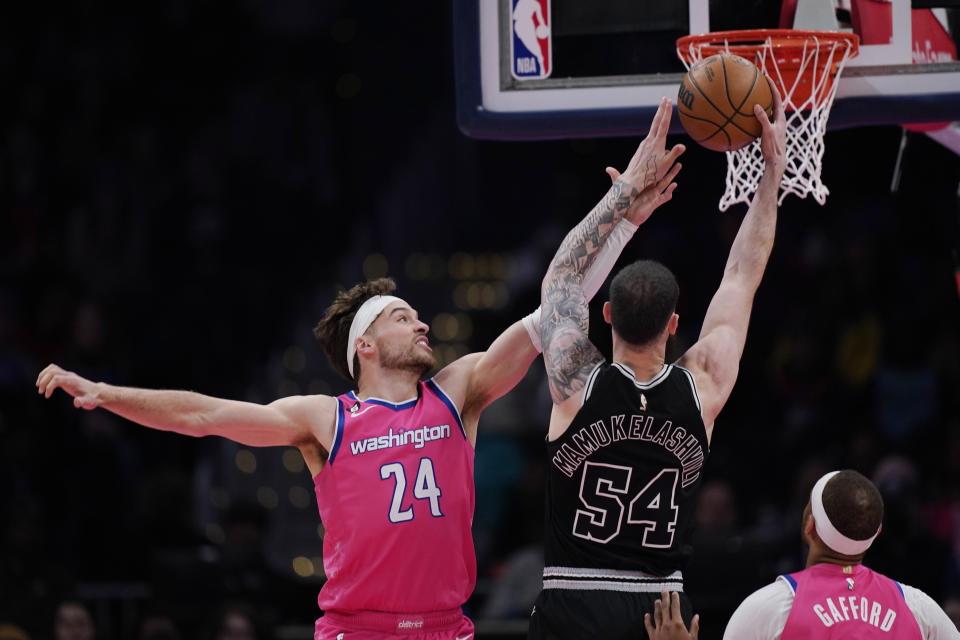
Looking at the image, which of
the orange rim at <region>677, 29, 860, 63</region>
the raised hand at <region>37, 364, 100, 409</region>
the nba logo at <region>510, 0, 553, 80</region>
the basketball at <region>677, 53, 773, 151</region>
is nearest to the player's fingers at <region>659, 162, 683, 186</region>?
the basketball at <region>677, 53, 773, 151</region>

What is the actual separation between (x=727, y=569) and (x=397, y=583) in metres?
3.52

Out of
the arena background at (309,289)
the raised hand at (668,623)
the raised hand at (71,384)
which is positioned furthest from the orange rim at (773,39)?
the arena background at (309,289)

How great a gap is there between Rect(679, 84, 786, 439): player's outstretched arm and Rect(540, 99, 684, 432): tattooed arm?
34 centimetres

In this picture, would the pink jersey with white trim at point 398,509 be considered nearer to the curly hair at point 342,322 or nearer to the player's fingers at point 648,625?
the curly hair at point 342,322

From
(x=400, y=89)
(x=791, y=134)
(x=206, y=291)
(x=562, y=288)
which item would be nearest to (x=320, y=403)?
(x=562, y=288)

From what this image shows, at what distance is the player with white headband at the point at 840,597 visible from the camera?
482cm

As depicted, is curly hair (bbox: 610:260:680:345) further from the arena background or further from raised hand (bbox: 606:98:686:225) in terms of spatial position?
the arena background

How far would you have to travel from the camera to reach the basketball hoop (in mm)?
5594

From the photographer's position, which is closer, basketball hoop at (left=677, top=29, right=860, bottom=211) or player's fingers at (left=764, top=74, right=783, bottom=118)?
player's fingers at (left=764, top=74, right=783, bottom=118)

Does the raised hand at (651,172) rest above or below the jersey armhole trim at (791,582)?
above

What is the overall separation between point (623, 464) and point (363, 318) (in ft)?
4.97

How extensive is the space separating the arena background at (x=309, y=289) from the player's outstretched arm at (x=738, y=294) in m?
3.57

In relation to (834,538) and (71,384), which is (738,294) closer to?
(834,538)

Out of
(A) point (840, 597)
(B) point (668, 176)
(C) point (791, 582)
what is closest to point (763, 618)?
(C) point (791, 582)
